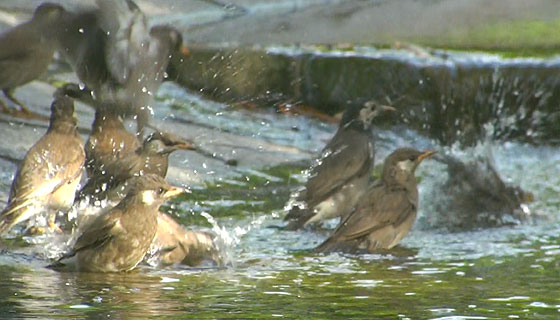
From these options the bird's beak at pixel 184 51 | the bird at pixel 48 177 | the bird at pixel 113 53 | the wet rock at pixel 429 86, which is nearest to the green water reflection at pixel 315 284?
the bird at pixel 48 177

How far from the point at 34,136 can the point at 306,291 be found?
4.37m

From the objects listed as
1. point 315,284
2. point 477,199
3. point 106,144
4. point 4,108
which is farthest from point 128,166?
point 4,108

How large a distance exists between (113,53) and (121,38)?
15 cm

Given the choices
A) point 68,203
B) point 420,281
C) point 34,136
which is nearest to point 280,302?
point 420,281

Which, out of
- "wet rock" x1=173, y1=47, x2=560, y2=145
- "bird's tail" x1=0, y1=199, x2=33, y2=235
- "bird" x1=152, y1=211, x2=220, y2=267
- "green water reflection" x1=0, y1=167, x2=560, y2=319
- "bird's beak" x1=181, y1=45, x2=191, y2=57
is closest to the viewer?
"green water reflection" x1=0, y1=167, x2=560, y2=319

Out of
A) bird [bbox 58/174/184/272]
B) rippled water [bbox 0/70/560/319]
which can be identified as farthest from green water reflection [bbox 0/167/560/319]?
bird [bbox 58/174/184/272]

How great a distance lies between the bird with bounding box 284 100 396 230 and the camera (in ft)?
25.1

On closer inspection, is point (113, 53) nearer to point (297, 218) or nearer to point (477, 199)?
point (297, 218)

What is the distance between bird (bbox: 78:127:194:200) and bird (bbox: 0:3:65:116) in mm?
2446

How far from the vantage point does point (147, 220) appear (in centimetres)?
600

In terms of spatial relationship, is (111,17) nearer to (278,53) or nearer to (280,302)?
(278,53)

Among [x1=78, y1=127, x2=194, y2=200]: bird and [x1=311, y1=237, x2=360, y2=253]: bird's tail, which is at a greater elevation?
[x1=78, y1=127, x2=194, y2=200]: bird

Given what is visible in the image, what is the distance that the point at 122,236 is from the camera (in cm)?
591

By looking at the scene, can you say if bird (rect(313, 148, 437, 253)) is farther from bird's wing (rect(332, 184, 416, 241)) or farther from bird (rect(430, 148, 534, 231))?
bird (rect(430, 148, 534, 231))
